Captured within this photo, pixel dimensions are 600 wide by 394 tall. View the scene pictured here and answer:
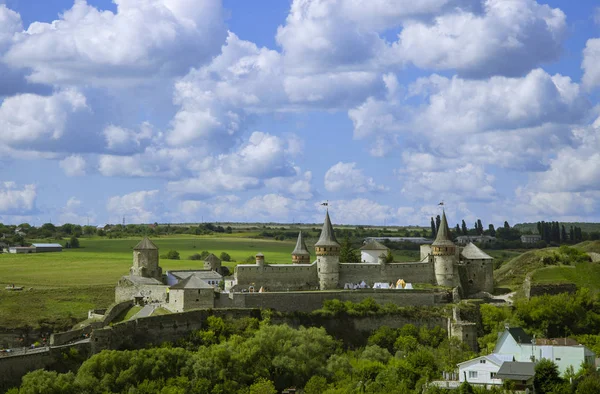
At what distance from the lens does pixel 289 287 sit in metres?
82.1

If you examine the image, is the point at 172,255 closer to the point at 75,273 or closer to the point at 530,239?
the point at 75,273

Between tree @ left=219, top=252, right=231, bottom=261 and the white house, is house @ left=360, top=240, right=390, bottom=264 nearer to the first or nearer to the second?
the white house

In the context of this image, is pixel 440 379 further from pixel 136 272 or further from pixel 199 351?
pixel 136 272

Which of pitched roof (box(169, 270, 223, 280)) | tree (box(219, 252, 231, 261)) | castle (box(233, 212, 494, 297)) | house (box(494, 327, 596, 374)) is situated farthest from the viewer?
tree (box(219, 252, 231, 261))

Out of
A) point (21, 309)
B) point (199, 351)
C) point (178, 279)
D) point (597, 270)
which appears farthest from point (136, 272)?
point (597, 270)

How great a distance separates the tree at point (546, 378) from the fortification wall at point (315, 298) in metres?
17.7

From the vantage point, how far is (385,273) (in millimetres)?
84375

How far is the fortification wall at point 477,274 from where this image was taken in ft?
285

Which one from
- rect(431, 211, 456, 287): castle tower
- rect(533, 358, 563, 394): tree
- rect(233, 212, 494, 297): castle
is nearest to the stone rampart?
rect(233, 212, 494, 297): castle

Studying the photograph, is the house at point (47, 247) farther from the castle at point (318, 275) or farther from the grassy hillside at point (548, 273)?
the grassy hillside at point (548, 273)

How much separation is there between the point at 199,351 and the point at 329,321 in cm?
1262

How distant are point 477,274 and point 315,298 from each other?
1614 centimetres

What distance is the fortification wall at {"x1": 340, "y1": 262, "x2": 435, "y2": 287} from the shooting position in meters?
83.9

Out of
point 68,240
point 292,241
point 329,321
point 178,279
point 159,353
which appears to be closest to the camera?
point 159,353
